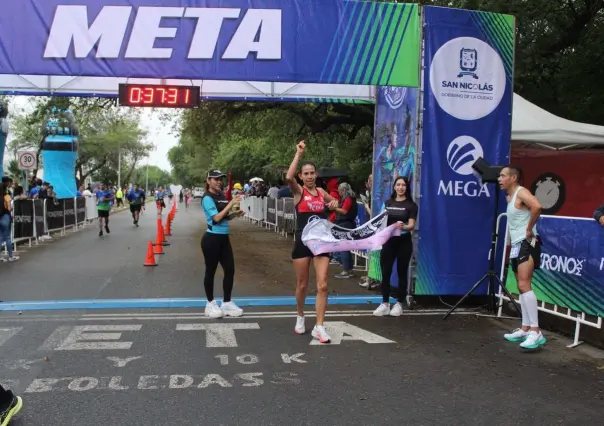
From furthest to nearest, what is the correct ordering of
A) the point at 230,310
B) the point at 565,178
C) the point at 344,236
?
1. the point at 565,178
2. the point at 230,310
3. the point at 344,236

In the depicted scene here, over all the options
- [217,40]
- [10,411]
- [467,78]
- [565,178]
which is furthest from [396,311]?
[565,178]

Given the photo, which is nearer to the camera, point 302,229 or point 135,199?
point 302,229

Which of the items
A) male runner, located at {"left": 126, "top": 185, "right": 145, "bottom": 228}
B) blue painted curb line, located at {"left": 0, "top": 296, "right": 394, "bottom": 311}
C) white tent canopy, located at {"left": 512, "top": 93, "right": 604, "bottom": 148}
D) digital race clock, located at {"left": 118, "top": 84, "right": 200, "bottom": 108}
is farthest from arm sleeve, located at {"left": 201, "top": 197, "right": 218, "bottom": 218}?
male runner, located at {"left": 126, "top": 185, "right": 145, "bottom": 228}

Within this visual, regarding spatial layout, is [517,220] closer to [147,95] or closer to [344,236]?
[344,236]

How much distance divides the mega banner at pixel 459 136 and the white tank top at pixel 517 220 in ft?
5.51

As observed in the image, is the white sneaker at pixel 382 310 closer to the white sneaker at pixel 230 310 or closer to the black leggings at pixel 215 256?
the white sneaker at pixel 230 310

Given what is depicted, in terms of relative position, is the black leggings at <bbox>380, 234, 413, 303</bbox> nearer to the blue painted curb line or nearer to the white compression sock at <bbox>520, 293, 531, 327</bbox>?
the blue painted curb line

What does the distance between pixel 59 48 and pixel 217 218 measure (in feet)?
10.8

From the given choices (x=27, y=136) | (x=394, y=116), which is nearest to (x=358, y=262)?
(x=394, y=116)

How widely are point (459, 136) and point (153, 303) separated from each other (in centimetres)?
499

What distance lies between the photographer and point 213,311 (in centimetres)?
700

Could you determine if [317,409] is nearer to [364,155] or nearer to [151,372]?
[151,372]

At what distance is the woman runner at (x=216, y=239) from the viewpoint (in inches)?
269

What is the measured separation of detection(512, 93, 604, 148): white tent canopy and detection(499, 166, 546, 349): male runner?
390 cm
